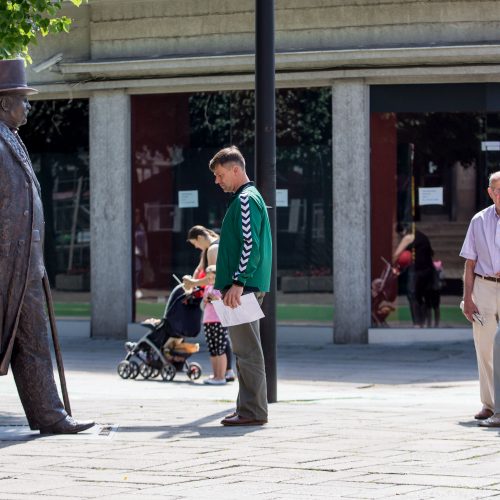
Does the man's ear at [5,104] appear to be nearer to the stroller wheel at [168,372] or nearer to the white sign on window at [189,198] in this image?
the stroller wheel at [168,372]

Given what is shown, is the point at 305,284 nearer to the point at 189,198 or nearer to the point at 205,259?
the point at 189,198

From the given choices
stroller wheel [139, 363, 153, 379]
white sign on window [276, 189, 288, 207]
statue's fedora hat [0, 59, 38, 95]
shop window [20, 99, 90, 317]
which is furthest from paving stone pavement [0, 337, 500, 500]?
shop window [20, 99, 90, 317]

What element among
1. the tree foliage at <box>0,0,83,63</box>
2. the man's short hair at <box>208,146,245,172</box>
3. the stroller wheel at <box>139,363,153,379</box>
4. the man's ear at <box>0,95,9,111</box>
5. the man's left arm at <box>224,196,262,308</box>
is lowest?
the stroller wheel at <box>139,363,153,379</box>

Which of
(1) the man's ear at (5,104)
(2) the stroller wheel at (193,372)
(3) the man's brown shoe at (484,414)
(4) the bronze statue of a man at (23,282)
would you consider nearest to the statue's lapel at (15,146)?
(4) the bronze statue of a man at (23,282)

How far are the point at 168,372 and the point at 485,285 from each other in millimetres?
5404

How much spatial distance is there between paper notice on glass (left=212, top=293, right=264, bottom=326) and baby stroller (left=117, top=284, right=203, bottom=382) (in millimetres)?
5277

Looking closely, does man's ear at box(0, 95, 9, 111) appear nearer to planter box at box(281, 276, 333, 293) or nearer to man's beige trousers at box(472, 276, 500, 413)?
man's beige trousers at box(472, 276, 500, 413)

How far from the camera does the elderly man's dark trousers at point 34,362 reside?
9.01 m

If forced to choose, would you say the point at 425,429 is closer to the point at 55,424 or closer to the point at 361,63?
the point at 55,424

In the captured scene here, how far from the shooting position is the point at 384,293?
19.1 m

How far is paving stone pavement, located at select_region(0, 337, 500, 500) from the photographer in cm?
698

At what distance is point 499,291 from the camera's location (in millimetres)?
10578

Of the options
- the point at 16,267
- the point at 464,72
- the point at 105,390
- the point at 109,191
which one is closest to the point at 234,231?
the point at 16,267

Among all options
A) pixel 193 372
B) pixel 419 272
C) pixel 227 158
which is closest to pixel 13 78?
pixel 227 158
